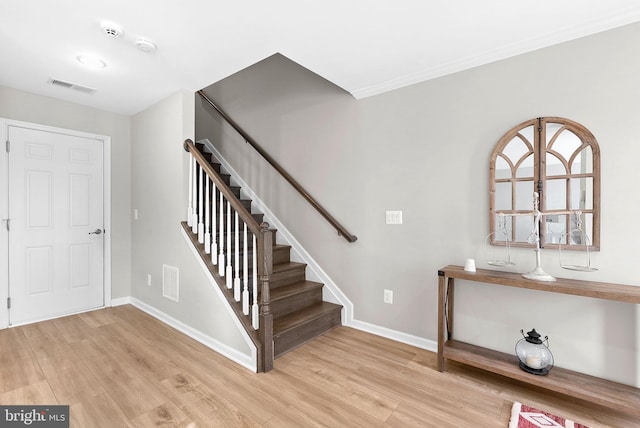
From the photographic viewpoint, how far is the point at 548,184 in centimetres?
202

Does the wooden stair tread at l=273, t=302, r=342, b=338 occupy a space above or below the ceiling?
below

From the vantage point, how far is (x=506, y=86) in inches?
85.7

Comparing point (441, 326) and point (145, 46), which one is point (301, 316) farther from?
point (145, 46)

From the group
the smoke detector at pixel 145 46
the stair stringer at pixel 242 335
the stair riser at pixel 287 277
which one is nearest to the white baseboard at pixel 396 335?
the stair riser at pixel 287 277

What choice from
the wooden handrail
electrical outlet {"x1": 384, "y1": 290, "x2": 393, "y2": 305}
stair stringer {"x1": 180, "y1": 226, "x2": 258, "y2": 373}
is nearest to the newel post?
stair stringer {"x1": 180, "y1": 226, "x2": 258, "y2": 373}

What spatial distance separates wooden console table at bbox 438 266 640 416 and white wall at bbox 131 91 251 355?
1.54 metres

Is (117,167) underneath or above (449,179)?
above

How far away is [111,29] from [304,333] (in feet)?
8.51

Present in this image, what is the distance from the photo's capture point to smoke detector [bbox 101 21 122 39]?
1.90m

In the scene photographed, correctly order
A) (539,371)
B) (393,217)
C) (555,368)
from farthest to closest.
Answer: (393,217)
(555,368)
(539,371)

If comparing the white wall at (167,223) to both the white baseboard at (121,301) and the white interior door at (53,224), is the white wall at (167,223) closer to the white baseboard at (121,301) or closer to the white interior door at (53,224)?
the white baseboard at (121,301)

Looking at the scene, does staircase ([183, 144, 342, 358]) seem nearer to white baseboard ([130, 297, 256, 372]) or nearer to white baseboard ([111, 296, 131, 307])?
white baseboard ([130, 297, 256, 372])

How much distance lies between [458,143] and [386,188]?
69cm

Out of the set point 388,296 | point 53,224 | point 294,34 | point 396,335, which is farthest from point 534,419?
point 53,224
